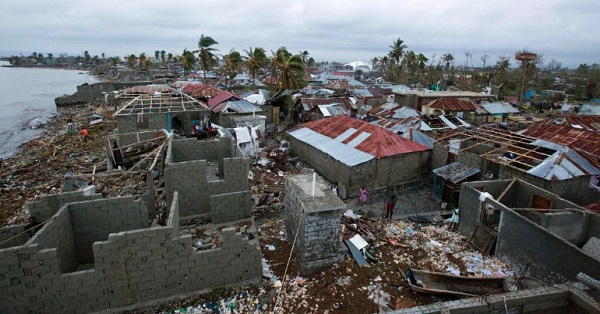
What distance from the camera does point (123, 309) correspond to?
8.00m

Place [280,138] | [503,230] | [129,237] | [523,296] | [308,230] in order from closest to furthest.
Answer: [523,296]
[129,237]
[308,230]
[503,230]
[280,138]

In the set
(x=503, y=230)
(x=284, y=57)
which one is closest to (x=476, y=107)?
(x=284, y=57)

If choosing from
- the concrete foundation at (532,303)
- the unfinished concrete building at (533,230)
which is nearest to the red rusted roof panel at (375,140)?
the unfinished concrete building at (533,230)

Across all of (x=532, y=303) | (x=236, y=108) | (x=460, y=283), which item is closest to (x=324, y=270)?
(x=460, y=283)

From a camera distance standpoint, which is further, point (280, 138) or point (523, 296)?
point (280, 138)

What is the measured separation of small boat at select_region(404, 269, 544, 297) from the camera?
874 cm

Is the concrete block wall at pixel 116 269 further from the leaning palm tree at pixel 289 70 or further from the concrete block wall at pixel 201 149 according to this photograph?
the leaning palm tree at pixel 289 70

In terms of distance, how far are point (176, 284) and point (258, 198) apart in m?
6.88

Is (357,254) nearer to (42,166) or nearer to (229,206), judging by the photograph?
(229,206)

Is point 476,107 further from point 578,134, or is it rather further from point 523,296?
point 523,296

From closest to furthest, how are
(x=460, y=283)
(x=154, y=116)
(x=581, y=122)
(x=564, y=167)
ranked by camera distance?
(x=460, y=283) → (x=564, y=167) → (x=154, y=116) → (x=581, y=122)

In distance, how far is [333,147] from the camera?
62.1ft

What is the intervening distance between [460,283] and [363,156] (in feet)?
28.3

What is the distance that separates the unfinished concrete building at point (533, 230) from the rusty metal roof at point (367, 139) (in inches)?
217
